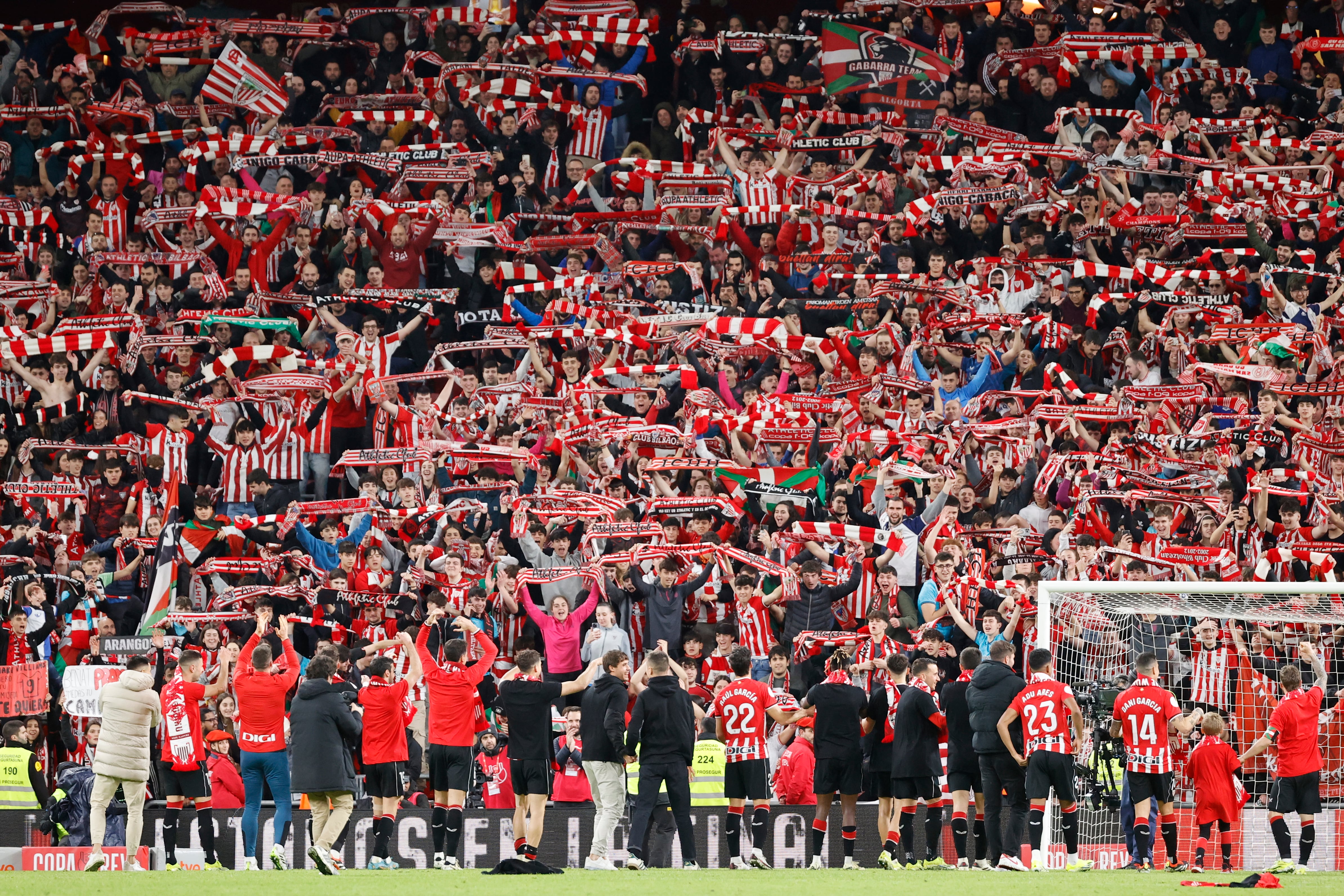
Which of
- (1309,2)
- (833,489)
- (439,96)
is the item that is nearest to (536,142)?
(439,96)

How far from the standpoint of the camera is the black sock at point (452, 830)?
13.3 metres

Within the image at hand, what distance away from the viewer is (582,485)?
18.2 meters

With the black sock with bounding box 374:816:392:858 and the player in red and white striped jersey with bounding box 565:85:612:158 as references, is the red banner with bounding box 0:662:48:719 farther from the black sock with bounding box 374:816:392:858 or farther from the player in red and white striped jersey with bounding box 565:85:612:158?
the player in red and white striped jersey with bounding box 565:85:612:158

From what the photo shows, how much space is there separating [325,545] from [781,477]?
4.42 m

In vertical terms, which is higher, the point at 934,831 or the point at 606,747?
the point at 606,747

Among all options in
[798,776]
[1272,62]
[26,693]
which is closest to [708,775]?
[798,776]

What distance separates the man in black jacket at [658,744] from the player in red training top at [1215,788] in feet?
11.9

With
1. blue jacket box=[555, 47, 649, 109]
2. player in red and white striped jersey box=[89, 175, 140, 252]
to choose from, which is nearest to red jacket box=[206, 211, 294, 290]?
player in red and white striped jersey box=[89, 175, 140, 252]

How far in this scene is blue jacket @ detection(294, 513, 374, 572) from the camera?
56.5 ft

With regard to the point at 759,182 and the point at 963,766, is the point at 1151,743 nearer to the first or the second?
the point at 963,766

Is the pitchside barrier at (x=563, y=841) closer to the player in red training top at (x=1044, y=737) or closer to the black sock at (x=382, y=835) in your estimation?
the black sock at (x=382, y=835)

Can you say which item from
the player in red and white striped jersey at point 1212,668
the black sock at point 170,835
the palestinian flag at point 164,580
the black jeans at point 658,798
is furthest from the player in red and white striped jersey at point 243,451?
the player in red and white striped jersey at point 1212,668

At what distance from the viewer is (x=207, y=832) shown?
13.5m

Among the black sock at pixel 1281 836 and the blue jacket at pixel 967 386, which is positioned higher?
the blue jacket at pixel 967 386
